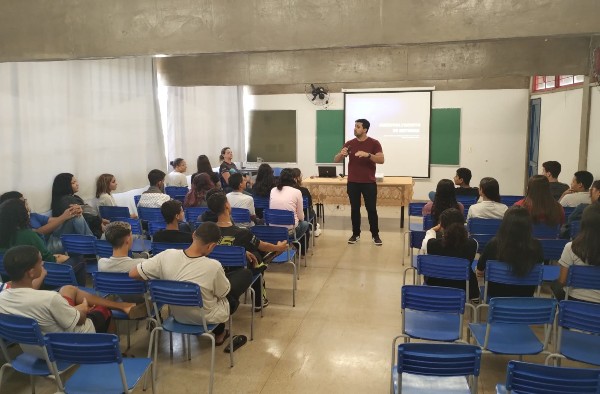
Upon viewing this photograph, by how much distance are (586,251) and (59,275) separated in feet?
12.5

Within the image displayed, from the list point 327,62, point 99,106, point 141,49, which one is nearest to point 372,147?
point 327,62

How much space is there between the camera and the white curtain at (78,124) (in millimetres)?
5988

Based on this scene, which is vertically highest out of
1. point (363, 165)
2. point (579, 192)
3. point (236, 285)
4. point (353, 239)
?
point (363, 165)

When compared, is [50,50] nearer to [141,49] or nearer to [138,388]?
[141,49]

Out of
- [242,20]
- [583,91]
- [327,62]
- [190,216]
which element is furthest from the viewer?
[327,62]

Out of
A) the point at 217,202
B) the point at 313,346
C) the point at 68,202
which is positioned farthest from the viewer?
the point at 68,202

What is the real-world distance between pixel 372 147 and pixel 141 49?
343 centimetres

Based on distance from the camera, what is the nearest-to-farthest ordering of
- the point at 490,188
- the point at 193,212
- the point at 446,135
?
the point at 490,188, the point at 193,212, the point at 446,135

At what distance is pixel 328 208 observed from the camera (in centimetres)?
1088

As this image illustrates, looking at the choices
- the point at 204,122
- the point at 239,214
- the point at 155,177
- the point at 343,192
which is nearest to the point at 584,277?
the point at 239,214

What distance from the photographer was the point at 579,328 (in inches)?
117

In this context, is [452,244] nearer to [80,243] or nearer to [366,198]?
[80,243]

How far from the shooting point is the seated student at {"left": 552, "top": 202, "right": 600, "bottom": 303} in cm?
365

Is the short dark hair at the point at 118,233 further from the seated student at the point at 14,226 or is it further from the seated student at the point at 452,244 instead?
the seated student at the point at 452,244
